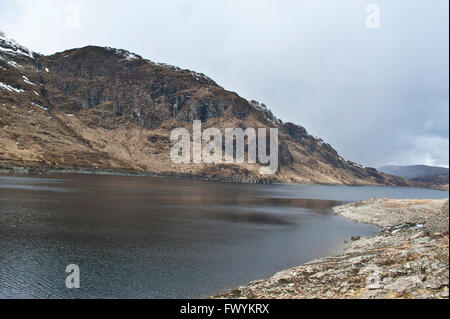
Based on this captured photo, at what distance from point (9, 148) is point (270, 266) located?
21420cm

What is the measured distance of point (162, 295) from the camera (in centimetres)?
2412

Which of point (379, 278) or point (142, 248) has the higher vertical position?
point (379, 278)

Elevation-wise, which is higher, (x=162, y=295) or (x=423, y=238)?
(x=423, y=238)

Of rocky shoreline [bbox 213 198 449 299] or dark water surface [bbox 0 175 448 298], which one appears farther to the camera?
dark water surface [bbox 0 175 448 298]

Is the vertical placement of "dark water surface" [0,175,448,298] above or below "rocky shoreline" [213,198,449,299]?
below

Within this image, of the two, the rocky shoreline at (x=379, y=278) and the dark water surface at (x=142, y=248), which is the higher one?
the rocky shoreline at (x=379, y=278)

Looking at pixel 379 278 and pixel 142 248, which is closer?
pixel 379 278

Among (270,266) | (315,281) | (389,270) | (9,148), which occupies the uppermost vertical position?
(9,148)

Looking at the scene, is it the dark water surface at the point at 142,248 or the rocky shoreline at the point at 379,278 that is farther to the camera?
the dark water surface at the point at 142,248
